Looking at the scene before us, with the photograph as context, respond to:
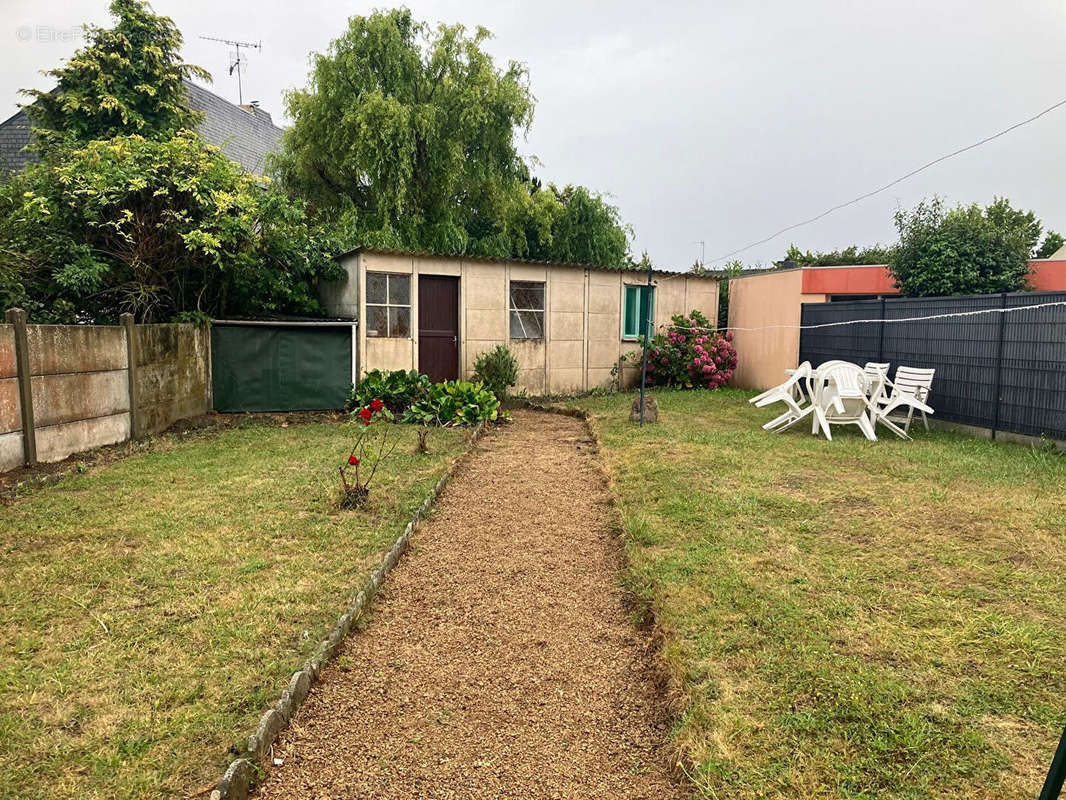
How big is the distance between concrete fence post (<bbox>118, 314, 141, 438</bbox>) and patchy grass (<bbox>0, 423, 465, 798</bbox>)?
1.40 metres

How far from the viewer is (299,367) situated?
10.9 m

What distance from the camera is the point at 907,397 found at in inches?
346

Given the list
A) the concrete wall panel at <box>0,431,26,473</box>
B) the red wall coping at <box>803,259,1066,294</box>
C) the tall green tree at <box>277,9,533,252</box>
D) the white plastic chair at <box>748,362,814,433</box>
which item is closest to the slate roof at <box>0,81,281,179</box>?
the tall green tree at <box>277,9,533,252</box>

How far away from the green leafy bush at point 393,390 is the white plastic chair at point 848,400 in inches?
241

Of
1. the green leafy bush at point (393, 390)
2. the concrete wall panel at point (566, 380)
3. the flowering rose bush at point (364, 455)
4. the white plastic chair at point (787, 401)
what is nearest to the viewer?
the flowering rose bush at point (364, 455)

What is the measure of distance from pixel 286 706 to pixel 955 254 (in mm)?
18437

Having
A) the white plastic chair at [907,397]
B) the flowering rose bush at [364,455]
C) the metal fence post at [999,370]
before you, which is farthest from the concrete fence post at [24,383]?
the metal fence post at [999,370]

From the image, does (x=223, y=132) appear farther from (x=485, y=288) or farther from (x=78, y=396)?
(x=78, y=396)

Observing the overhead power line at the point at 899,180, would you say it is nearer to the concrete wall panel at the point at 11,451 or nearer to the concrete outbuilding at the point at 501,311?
the concrete outbuilding at the point at 501,311

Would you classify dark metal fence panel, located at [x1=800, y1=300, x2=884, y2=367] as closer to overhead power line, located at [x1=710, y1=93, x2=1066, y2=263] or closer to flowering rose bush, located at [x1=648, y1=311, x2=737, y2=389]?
flowering rose bush, located at [x1=648, y1=311, x2=737, y2=389]

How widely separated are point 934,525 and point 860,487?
3.87 ft

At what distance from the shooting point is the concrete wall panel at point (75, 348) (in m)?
6.49

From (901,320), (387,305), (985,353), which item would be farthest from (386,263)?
(985,353)

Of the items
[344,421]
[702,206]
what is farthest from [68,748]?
[702,206]
